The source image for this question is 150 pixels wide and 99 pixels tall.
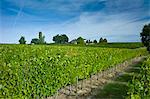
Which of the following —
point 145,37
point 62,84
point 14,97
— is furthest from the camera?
point 145,37

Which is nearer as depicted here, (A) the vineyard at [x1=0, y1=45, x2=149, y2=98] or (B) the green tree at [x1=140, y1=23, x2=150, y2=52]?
(A) the vineyard at [x1=0, y1=45, x2=149, y2=98]

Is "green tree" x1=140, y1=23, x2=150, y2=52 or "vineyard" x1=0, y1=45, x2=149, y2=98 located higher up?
"green tree" x1=140, y1=23, x2=150, y2=52

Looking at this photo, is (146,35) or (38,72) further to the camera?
(146,35)

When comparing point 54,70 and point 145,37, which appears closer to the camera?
point 54,70

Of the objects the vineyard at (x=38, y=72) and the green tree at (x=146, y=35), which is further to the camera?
the green tree at (x=146, y=35)

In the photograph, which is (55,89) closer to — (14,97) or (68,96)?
(68,96)

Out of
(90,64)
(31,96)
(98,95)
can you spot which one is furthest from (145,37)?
(31,96)

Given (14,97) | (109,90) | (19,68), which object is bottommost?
(109,90)

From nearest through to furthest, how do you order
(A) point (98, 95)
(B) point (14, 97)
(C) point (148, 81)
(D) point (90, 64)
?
1. (B) point (14, 97)
2. (C) point (148, 81)
3. (A) point (98, 95)
4. (D) point (90, 64)

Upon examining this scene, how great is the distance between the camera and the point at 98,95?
17.7 meters

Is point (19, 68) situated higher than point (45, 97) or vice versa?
point (19, 68)

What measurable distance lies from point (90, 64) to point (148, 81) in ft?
30.1

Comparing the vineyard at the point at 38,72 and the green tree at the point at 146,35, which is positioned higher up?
the green tree at the point at 146,35

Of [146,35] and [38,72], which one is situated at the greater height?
[146,35]
